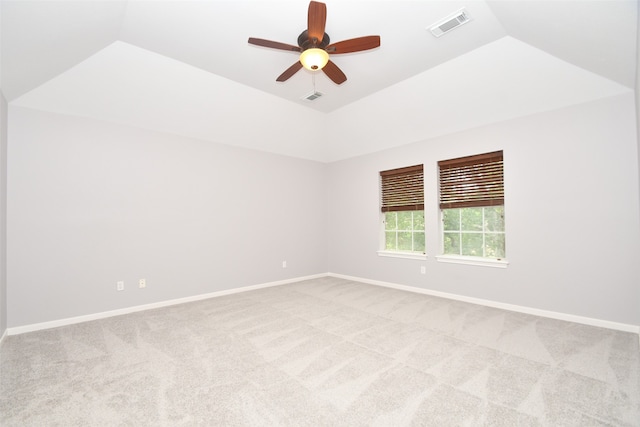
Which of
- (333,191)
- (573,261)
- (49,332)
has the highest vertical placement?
(333,191)

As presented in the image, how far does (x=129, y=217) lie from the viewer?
A: 3.98 meters

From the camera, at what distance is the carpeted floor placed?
1.82m

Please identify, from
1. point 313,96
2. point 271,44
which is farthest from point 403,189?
point 271,44

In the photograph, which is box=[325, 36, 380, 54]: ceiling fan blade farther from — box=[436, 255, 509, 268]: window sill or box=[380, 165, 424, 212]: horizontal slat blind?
box=[436, 255, 509, 268]: window sill

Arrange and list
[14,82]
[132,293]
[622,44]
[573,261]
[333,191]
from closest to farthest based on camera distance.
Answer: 1. [622,44]
2. [14,82]
3. [573,261]
4. [132,293]
5. [333,191]

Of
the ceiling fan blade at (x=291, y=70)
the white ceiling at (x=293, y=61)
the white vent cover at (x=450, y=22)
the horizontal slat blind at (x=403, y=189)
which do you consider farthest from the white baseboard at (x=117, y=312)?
the white vent cover at (x=450, y=22)

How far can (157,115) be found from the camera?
13.1 feet

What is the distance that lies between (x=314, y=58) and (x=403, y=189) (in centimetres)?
327

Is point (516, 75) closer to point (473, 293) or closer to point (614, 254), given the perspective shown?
point (614, 254)

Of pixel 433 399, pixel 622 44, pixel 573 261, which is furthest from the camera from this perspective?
pixel 573 261

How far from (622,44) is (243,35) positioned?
332 centimetres

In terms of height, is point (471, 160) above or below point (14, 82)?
below

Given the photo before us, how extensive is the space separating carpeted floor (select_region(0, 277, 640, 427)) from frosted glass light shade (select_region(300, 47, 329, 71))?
2612 millimetres

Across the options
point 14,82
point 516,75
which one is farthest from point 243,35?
point 516,75
